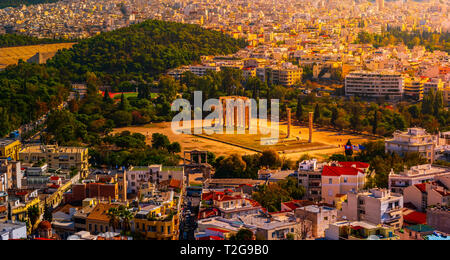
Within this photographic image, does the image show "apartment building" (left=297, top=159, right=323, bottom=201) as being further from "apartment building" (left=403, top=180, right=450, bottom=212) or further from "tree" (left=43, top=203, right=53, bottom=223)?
"tree" (left=43, top=203, right=53, bottom=223)

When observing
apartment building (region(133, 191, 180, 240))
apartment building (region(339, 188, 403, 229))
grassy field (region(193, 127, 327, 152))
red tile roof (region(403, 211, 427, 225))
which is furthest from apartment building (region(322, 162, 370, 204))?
grassy field (region(193, 127, 327, 152))

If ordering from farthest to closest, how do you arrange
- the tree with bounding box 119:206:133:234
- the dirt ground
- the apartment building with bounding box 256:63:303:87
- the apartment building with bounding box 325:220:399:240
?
the apartment building with bounding box 256:63:303:87, the dirt ground, the tree with bounding box 119:206:133:234, the apartment building with bounding box 325:220:399:240

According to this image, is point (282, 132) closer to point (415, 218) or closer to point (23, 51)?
point (415, 218)

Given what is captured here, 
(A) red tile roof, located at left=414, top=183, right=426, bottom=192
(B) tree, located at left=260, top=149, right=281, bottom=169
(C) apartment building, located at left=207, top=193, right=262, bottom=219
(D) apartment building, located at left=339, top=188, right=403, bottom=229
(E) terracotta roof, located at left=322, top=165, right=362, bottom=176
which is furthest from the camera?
(B) tree, located at left=260, top=149, right=281, bottom=169

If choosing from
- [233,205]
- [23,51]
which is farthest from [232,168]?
[23,51]

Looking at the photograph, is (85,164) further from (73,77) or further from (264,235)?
(73,77)

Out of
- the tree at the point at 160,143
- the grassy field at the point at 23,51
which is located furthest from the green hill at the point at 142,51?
the tree at the point at 160,143
